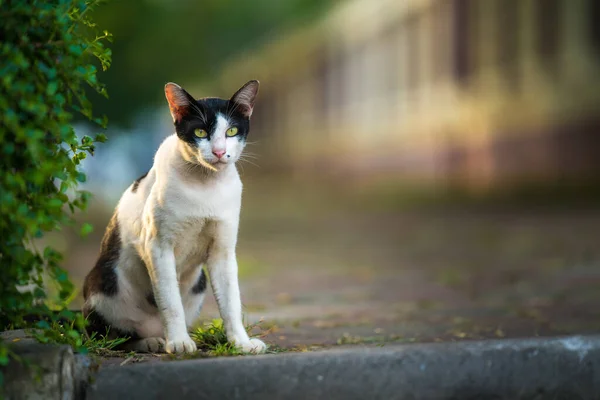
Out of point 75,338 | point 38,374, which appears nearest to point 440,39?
point 75,338

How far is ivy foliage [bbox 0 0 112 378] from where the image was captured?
269cm

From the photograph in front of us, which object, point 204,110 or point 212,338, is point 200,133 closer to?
point 204,110

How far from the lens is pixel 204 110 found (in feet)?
11.7

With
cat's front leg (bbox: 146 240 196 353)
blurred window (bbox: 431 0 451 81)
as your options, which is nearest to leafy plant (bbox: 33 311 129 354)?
cat's front leg (bbox: 146 240 196 353)

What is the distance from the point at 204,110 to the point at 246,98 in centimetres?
19

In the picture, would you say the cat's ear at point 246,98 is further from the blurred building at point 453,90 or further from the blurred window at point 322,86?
the blurred window at point 322,86

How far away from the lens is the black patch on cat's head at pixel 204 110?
353 centimetres

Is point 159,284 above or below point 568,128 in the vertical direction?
below

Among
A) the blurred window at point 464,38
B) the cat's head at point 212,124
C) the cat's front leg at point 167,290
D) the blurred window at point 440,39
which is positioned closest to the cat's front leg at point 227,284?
the cat's front leg at point 167,290

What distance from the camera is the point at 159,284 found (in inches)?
136

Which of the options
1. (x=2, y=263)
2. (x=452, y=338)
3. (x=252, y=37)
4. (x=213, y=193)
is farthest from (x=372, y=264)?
(x=252, y=37)

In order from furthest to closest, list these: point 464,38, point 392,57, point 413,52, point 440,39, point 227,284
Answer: point 392,57
point 413,52
point 440,39
point 464,38
point 227,284

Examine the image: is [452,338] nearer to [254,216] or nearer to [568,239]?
[568,239]

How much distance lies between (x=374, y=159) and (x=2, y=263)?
81.6 ft
